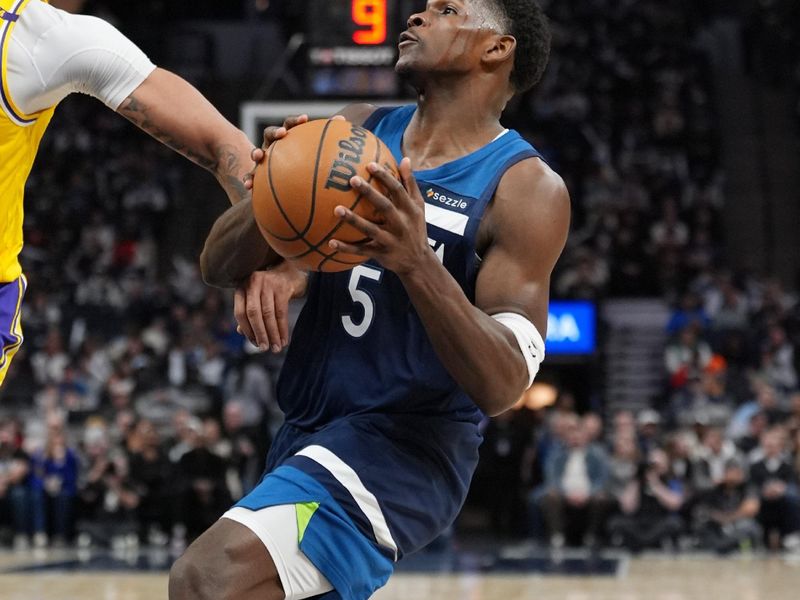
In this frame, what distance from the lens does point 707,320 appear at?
1627 cm

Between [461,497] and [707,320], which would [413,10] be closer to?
[707,320]

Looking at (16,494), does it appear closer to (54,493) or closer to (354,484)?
(54,493)

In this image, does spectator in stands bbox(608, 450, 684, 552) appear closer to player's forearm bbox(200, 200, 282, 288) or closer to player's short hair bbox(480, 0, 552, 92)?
player's short hair bbox(480, 0, 552, 92)

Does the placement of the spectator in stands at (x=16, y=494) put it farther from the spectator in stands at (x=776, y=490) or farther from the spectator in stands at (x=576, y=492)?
the spectator in stands at (x=776, y=490)

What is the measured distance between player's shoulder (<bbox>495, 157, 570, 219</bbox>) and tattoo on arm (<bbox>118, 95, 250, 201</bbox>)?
72 centimetres

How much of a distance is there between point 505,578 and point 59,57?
8.06 m

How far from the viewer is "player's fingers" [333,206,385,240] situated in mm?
2797

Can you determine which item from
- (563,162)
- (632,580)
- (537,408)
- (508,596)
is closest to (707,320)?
(537,408)

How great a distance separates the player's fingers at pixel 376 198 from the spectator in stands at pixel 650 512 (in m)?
10.6

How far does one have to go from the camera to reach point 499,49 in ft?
11.8

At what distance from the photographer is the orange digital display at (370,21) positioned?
11.4m

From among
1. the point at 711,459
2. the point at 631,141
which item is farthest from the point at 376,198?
the point at 631,141

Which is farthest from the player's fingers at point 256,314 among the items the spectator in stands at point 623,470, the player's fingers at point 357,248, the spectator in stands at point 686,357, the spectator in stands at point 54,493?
the spectator in stands at point 686,357

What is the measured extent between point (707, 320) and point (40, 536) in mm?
8442
